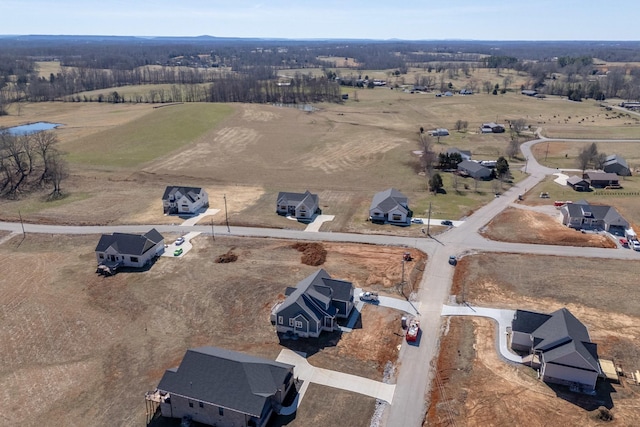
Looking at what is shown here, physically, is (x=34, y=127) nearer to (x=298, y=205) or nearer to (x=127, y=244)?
(x=127, y=244)

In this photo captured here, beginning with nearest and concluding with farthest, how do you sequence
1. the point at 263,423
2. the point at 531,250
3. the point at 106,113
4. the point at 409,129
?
the point at 263,423
the point at 531,250
the point at 409,129
the point at 106,113

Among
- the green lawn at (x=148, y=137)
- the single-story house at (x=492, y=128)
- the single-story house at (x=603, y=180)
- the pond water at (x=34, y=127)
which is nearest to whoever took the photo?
the single-story house at (x=603, y=180)

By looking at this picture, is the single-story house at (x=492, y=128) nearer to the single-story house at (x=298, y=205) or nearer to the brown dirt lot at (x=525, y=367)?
the single-story house at (x=298, y=205)

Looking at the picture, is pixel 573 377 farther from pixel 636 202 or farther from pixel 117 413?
pixel 636 202

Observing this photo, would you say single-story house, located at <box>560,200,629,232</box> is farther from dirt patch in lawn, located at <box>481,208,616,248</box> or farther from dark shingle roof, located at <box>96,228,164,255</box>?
dark shingle roof, located at <box>96,228,164,255</box>

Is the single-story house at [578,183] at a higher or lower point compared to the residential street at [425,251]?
higher

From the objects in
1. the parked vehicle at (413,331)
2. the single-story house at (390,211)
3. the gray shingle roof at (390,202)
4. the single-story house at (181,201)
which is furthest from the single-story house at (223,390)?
the single-story house at (181,201)

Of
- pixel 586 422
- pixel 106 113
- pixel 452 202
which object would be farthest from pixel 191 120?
pixel 586 422
